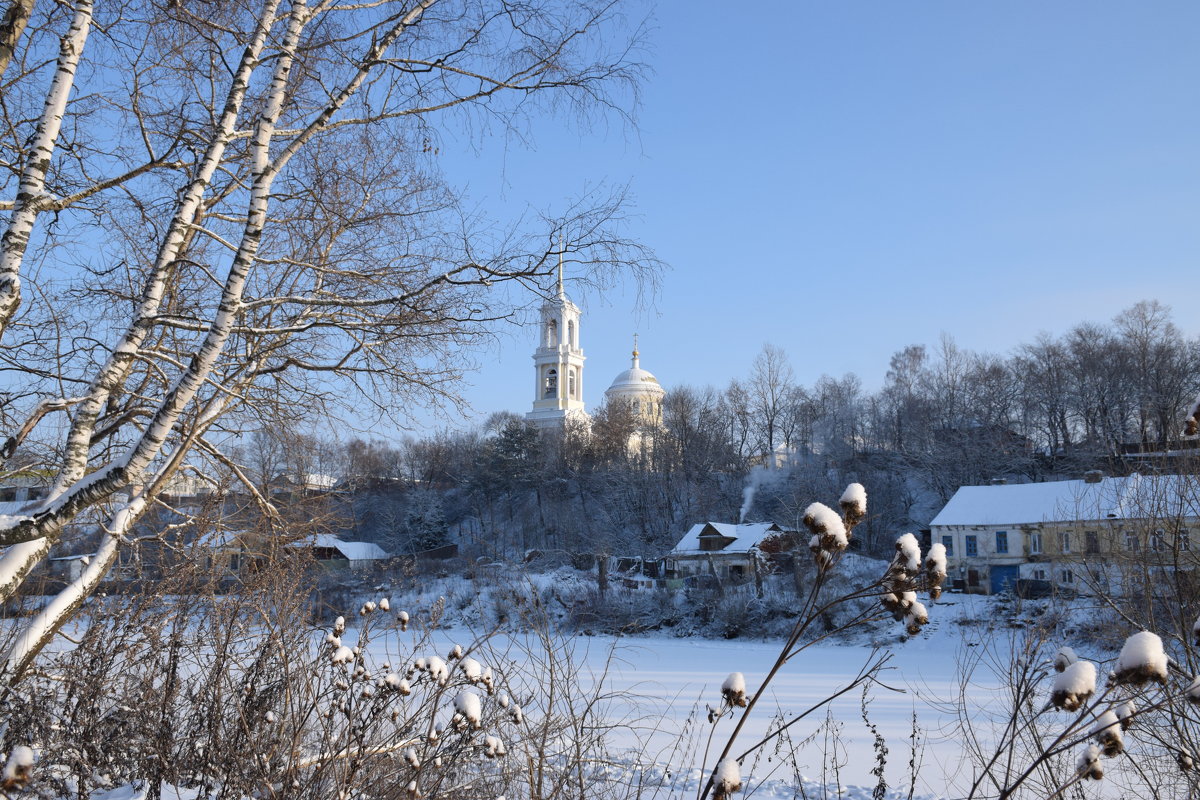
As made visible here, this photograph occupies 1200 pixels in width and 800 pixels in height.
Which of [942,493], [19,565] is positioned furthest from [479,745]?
[942,493]

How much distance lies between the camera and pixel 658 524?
155 feet

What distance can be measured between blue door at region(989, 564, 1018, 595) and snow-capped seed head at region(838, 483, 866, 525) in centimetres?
3362

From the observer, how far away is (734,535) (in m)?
39.2

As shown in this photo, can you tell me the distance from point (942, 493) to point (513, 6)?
4143cm

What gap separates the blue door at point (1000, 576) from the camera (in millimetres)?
32406

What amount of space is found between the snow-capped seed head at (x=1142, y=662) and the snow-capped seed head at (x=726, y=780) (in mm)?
698

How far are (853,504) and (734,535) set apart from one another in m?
38.4

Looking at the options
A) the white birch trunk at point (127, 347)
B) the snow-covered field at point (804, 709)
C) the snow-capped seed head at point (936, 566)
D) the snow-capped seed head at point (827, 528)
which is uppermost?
the white birch trunk at point (127, 347)

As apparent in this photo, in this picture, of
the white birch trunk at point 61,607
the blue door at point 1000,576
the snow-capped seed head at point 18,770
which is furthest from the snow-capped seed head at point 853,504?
the blue door at point 1000,576

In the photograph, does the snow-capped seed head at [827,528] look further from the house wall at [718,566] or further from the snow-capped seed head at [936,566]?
the house wall at [718,566]

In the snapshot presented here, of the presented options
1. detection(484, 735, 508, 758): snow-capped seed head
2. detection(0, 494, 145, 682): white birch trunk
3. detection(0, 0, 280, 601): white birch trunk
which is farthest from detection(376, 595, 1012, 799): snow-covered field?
detection(0, 0, 280, 601): white birch trunk

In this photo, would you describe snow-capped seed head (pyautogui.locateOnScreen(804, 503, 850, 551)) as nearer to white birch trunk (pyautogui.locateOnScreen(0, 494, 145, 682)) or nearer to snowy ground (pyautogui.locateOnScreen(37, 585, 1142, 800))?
snowy ground (pyautogui.locateOnScreen(37, 585, 1142, 800))

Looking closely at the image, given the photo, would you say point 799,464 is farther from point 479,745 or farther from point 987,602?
point 479,745

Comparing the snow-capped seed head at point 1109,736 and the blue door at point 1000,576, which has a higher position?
the snow-capped seed head at point 1109,736
